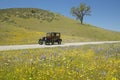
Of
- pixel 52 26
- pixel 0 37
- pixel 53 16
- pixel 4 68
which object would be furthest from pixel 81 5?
pixel 4 68

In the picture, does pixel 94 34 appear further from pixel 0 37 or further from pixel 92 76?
pixel 92 76

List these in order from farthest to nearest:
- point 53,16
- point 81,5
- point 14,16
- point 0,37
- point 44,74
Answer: point 81,5, point 53,16, point 14,16, point 0,37, point 44,74

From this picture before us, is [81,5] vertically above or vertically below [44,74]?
above

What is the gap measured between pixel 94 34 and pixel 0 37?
53.7 meters

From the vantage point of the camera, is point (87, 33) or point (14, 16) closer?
point (87, 33)

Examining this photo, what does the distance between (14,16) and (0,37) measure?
213ft

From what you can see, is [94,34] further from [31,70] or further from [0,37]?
[31,70]

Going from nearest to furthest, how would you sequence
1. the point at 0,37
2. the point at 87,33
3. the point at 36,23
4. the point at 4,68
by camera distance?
the point at 4,68, the point at 0,37, the point at 87,33, the point at 36,23

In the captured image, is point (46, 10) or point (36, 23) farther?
point (46, 10)

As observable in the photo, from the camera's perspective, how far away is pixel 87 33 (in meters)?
111

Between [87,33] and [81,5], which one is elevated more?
[81,5]

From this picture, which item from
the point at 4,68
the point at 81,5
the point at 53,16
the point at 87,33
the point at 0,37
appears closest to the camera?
the point at 4,68

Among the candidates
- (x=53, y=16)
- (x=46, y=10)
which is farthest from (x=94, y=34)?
(x=46, y=10)

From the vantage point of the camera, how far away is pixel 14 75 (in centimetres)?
905
